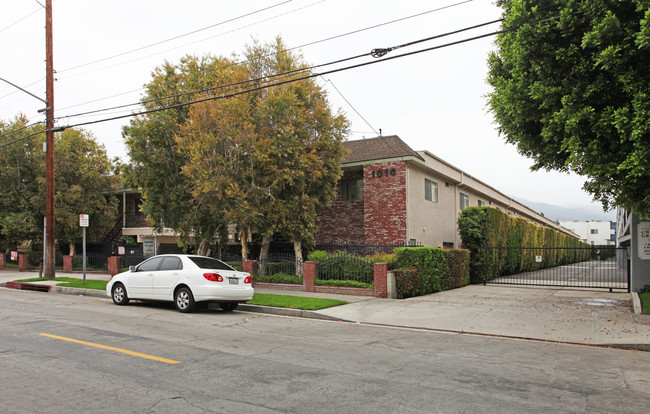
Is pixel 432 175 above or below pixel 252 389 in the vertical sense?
above

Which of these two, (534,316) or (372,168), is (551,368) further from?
(372,168)

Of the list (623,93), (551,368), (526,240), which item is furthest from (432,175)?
(551,368)

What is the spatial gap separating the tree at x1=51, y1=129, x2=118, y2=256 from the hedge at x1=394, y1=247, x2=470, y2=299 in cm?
2119

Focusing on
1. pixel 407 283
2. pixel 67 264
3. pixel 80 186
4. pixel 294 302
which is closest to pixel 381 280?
pixel 407 283

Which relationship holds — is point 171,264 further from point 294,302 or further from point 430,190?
point 430,190

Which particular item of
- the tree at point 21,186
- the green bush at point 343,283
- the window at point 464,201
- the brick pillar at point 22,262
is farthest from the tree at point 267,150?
the brick pillar at point 22,262

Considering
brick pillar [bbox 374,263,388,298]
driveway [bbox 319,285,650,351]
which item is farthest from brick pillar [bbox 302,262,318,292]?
driveway [bbox 319,285,650,351]

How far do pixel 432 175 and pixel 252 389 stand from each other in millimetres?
20231

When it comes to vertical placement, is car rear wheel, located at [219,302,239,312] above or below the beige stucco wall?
below

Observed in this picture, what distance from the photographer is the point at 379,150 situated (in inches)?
861

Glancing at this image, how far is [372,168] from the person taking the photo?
21594 millimetres

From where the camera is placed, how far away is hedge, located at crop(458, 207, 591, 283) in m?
21.3

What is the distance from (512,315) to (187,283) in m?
8.29

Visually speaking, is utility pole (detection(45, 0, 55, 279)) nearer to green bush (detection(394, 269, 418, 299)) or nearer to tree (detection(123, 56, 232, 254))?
tree (detection(123, 56, 232, 254))
